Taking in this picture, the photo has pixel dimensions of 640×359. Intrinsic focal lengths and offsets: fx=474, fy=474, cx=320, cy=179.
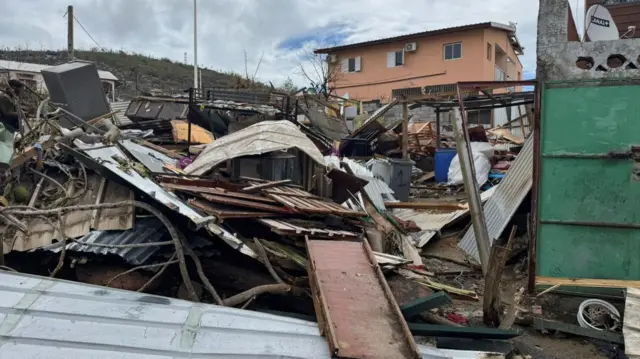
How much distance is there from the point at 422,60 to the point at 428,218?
21.2 metres

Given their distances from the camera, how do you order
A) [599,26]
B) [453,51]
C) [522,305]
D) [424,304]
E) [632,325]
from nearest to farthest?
[424,304] → [632,325] → [522,305] → [599,26] → [453,51]

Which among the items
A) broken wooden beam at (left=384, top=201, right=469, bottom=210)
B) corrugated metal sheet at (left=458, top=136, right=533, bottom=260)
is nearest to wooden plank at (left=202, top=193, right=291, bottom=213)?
corrugated metal sheet at (left=458, top=136, right=533, bottom=260)

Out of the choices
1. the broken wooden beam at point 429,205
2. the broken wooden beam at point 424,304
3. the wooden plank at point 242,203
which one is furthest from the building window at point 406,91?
the broken wooden beam at point 424,304

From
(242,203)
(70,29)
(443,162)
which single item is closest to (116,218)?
(242,203)

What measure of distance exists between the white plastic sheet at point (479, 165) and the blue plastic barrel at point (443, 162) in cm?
26

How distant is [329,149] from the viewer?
1007cm

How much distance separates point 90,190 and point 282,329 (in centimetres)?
310

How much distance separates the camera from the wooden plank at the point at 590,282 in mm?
4594

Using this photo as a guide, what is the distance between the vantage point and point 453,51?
26.6 meters

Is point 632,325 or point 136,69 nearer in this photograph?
point 632,325

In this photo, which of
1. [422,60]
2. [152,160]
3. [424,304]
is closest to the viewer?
[424,304]

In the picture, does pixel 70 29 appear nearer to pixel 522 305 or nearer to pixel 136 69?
pixel 136 69

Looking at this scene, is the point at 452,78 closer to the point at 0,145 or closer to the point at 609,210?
the point at 609,210

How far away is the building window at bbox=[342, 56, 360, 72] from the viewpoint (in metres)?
29.8
